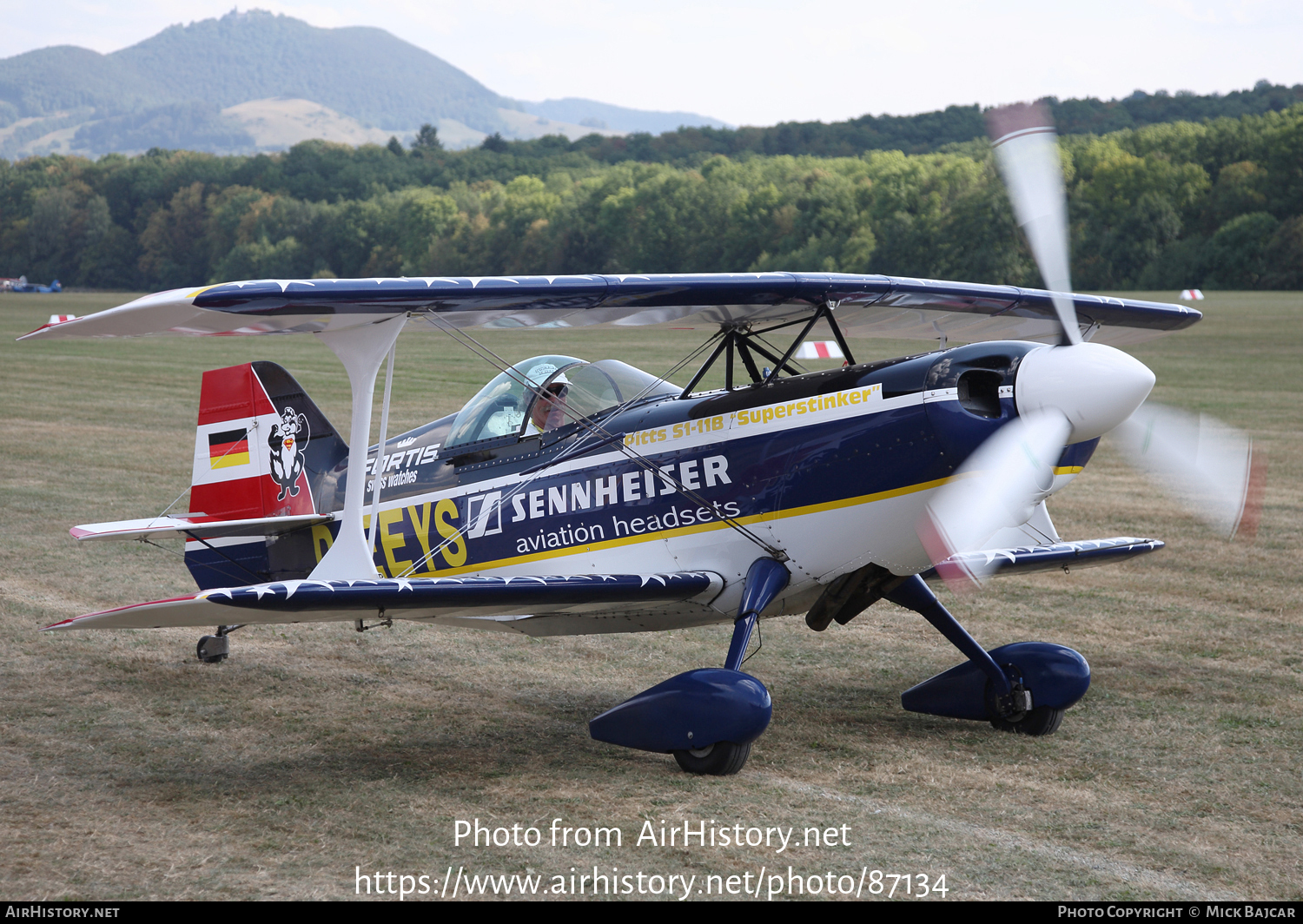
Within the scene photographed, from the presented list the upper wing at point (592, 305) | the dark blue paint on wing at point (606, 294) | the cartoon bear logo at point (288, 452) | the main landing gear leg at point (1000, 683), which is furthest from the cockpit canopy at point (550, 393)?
the main landing gear leg at point (1000, 683)

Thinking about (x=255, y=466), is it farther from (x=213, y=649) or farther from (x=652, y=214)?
(x=652, y=214)

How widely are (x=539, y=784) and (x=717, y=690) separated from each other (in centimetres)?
88

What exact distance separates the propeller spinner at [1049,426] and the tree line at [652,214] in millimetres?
64079

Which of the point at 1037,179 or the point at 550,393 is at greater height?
the point at 1037,179

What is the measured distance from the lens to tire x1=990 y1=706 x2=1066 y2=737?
6.07 m

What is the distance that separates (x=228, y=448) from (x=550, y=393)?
2.25m

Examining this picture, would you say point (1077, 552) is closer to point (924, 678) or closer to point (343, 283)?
point (924, 678)

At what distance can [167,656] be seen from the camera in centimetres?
747

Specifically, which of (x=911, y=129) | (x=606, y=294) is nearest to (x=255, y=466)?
(x=606, y=294)

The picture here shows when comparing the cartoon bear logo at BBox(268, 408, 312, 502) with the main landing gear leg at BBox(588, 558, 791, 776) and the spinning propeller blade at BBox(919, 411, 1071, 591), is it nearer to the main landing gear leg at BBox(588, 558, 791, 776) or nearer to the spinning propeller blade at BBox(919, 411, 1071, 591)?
the main landing gear leg at BBox(588, 558, 791, 776)

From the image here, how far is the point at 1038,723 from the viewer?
6.07 m

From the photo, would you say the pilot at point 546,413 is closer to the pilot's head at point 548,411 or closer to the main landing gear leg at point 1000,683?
the pilot's head at point 548,411

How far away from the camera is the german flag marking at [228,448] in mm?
7172

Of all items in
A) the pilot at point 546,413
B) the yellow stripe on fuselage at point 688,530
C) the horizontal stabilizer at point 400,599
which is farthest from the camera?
the pilot at point 546,413
